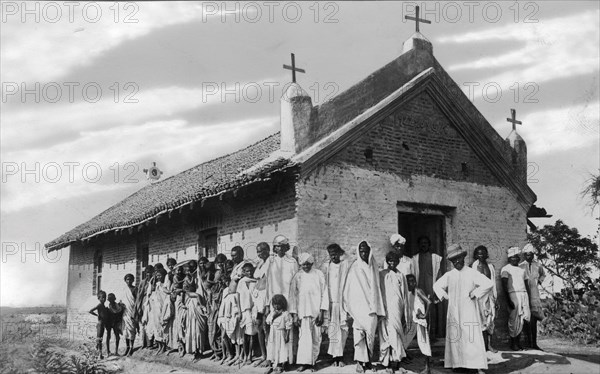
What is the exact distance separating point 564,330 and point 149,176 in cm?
1606

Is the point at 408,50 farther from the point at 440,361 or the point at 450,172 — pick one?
the point at 440,361

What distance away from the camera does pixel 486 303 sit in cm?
1033

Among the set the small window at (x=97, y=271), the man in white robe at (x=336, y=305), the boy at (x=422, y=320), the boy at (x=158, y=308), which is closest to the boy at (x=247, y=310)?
the man in white robe at (x=336, y=305)

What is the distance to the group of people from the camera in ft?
30.0

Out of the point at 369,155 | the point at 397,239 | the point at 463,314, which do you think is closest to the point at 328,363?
the point at 463,314

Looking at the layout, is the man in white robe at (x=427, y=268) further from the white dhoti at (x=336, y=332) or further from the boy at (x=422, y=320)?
the white dhoti at (x=336, y=332)

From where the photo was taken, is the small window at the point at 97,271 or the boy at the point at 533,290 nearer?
the boy at the point at 533,290

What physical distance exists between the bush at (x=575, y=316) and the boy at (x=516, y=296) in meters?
3.33

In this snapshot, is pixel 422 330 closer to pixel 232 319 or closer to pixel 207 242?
pixel 232 319

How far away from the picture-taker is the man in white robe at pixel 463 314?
9188 mm

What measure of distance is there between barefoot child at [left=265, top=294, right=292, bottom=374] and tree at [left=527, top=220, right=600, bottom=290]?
12803mm

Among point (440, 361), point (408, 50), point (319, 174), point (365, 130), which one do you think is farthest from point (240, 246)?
point (408, 50)

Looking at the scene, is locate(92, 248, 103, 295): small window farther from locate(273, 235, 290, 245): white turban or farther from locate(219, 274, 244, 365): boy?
locate(273, 235, 290, 245): white turban

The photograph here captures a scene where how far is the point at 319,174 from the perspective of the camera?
412 inches
